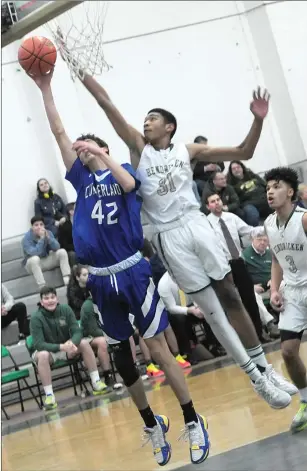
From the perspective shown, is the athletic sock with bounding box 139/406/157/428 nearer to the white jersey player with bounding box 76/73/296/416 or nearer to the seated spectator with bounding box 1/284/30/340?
the white jersey player with bounding box 76/73/296/416

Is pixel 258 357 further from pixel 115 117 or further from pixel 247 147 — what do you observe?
pixel 115 117

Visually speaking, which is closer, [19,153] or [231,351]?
[231,351]

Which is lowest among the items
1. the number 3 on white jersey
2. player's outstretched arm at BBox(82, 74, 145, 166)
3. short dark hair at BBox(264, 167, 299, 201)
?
short dark hair at BBox(264, 167, 299, 201)

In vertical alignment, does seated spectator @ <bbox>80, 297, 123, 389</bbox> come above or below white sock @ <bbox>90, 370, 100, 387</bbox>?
above

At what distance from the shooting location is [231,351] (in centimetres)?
662

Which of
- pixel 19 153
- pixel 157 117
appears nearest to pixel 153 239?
pixel 157 117

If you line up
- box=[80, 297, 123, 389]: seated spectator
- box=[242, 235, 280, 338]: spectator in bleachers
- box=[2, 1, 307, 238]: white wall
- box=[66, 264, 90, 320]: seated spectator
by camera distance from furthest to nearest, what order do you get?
box=[2, 1, 307, 238]: white wall < box=[66, 264, 90, 320]: seated spectator < box=[242, 235, 280, 338]: spectator in bleachers < box=[80, 297, 123, 389]: seated spectator

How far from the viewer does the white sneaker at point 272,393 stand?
21.4 feet

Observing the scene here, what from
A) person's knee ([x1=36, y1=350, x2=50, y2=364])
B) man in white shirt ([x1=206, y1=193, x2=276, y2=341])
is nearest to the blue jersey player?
man in white shirt ([x1=206, y1=193, x2=276, y2=341])

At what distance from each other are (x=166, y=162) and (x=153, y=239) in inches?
23.4

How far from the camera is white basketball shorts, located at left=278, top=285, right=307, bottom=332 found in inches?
273

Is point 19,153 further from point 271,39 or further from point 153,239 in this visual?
point 153,239

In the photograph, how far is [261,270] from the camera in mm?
12602

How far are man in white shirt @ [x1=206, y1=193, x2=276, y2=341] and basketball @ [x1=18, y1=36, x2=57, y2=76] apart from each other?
5.04 meters
